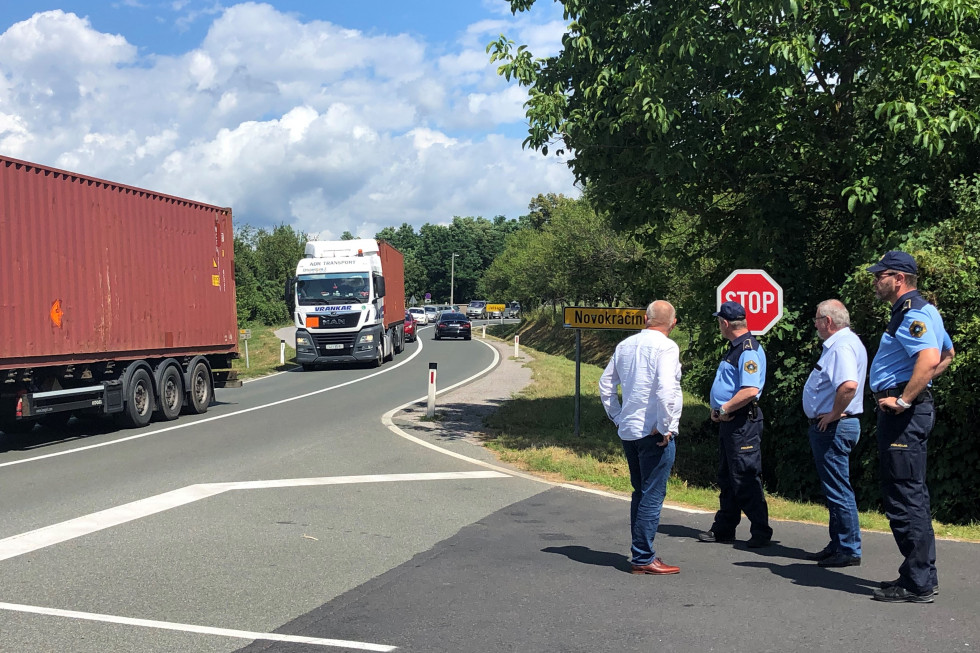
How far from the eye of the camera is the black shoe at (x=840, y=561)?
5.62m

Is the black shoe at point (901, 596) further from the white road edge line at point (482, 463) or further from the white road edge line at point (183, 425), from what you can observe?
the white road edge line at point (183, 425)

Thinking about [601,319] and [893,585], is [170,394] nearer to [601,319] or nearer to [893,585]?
[601,319]

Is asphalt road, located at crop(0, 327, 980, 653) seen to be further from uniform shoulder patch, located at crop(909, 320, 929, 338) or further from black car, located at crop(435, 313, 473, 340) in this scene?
black car, located at crop(435, 313, 473, 340)

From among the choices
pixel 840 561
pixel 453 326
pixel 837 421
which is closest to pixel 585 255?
pixel 453 326

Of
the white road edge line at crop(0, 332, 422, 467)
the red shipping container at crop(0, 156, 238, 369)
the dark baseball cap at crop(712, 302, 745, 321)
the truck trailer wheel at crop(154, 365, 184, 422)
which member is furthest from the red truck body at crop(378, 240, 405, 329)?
the dark baseball cap at crop(712, 302, 745, 321)

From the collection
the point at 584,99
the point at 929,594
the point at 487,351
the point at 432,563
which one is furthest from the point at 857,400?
the point at 487,351

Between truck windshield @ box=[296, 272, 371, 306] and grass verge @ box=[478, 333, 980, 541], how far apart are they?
370 inches

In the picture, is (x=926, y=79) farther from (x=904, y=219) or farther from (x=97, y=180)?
(x=97, y=180)

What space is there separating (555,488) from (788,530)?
102 inches

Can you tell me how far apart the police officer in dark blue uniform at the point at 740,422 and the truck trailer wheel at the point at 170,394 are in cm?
1099

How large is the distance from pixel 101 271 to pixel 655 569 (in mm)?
10571

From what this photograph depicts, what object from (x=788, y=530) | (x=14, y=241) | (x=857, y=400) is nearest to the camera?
(x=857, y=400)

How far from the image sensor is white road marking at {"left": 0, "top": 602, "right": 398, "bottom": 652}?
423 centimetres

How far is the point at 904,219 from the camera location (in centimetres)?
950
